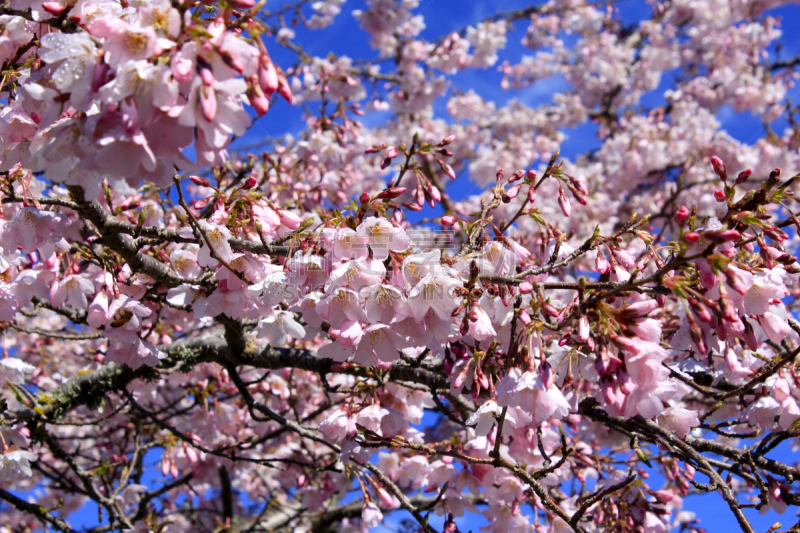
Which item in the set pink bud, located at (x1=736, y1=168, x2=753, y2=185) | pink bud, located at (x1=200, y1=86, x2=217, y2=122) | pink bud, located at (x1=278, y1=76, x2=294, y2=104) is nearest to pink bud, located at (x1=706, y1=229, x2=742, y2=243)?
pink bud, located at (x1=736, y1=168, x2=753, y2=185)

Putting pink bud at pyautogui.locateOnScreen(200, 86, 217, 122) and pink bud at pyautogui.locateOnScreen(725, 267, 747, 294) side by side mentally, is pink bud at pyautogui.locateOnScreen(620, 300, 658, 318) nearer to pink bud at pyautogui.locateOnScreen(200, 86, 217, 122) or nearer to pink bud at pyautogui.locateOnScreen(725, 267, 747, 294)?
pink bud at pyautogui.locateOnScreen(725, 267, 747, 294)

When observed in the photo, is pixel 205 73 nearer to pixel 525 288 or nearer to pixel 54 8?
pixel 54 8

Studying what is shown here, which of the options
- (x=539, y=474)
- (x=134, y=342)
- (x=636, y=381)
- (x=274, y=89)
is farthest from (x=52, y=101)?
(x=539, y=474)

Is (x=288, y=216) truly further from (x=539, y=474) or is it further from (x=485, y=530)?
(x=485, y=530)

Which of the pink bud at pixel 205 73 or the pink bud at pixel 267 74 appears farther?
the pink bud at pixel 267 74

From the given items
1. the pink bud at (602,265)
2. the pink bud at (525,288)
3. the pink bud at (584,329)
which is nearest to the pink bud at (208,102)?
the pink bud at (525,288)

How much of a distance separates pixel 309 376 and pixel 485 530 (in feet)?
6.51

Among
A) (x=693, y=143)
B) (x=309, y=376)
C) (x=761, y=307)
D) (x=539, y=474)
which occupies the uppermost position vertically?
(x=693, y=143)

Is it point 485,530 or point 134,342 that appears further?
point 485,530

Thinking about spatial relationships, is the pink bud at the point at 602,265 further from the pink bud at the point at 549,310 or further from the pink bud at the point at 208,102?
the pink bud at the point at 208,102

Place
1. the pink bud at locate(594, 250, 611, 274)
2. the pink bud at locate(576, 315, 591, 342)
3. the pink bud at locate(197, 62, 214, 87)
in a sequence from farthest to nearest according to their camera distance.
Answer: the pink bud at locate(594, 250, 611, 274), the pink bud at locate(576, 315, 591, 342), the pink bud at locate(197, 62, 214, 87)

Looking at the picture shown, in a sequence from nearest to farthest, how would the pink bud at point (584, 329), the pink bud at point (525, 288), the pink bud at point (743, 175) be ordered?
1. the pink bud at point (584, 329)
2. the pink bud at point (525, 288)
3. the pink bud at point (743, 175)

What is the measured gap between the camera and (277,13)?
689 cm

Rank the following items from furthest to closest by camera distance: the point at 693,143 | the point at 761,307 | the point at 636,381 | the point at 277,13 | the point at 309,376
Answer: the point at 693,143, the point at 277,13, the point at 309,376, the point at 761,307, the point at 636,381
